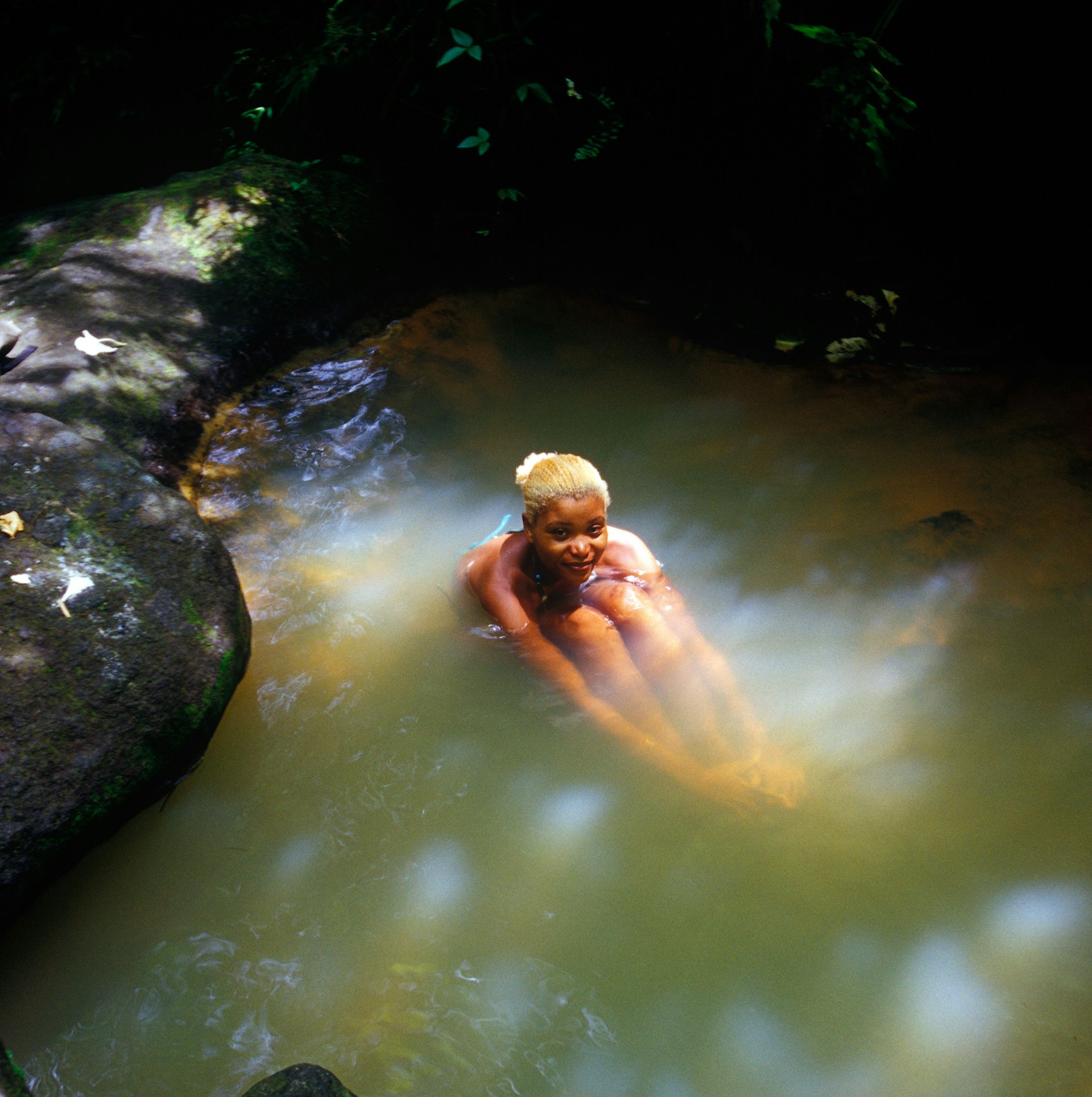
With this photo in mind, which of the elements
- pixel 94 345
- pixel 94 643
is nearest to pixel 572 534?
pixel 94 643

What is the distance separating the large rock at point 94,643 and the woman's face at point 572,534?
123cm

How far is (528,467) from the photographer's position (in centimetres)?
355

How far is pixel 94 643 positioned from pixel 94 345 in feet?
6.60

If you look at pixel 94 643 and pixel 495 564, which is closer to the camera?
pixel 94 643

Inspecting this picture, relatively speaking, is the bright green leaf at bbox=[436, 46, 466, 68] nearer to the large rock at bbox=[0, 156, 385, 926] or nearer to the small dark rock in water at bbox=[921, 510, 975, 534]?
the large rock at bbox=[0, 156, 385, 926]

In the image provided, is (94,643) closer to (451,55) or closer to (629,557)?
(629,557)

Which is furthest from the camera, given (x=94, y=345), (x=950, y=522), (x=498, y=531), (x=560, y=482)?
(x=94, y=345)

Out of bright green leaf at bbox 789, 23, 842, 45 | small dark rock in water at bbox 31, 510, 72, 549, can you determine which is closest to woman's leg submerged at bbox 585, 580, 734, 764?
small dark rock in water at bbox 31, 510, 72, 549

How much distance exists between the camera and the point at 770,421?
4664mm

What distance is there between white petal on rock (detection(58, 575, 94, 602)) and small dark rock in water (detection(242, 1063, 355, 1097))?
171 centimetres

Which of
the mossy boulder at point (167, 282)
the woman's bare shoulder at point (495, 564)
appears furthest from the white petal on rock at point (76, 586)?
the woman's bare shoulder at point (495, 564)

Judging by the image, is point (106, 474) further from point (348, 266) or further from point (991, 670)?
point (991, 670)

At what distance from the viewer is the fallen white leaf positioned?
422 cm

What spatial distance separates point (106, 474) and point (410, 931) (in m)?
2.09
